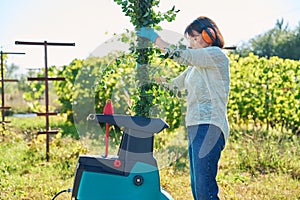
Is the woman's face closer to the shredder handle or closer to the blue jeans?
the blue jeans

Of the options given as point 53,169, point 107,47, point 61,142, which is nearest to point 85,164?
point 107,47

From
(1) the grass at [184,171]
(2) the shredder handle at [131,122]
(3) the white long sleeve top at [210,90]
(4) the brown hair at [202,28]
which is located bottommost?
(1) the grass at [184,171]

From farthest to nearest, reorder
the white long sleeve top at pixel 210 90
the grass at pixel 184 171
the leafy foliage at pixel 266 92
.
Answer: the leafy foliage at pixel 266 92 < the grass at pixel 184 171 < the white long sleeve top at pixel 210 90

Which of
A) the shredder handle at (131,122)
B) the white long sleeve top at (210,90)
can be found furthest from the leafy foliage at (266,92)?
the shredder handle at (131,122)

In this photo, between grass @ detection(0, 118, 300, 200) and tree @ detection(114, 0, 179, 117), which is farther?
grass @ detection(0, 118, 300, 200)

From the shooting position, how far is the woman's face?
295cm

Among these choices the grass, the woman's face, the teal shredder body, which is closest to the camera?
the teal shredder body

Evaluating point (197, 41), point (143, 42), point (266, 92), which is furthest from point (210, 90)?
point (266, 92)

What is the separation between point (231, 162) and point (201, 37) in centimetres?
298

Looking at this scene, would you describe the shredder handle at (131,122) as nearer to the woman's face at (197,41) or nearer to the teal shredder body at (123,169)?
the teal shredder body at (123,169)

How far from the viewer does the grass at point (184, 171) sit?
171 inches

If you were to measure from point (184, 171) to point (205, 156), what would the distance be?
2495 mm

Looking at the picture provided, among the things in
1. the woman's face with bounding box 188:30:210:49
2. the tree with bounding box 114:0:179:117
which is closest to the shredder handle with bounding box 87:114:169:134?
the tree with bounding box 114:0:179:117

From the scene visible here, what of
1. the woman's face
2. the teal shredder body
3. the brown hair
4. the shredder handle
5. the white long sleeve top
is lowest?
the teal shredder body
